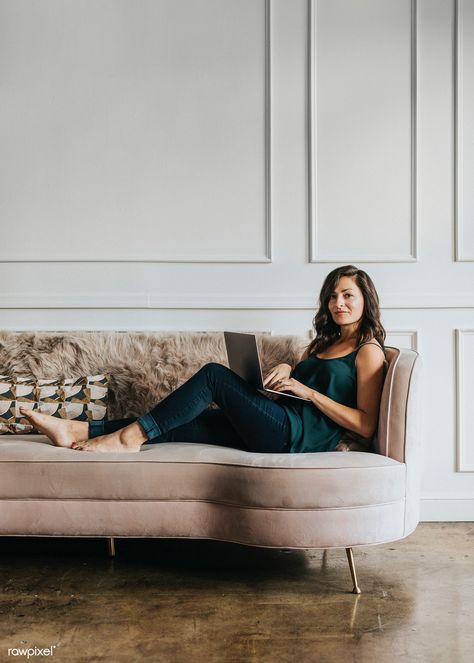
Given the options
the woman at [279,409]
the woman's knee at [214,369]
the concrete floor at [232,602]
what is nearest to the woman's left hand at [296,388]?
the woman at [279,409]

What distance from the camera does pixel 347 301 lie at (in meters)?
2.38

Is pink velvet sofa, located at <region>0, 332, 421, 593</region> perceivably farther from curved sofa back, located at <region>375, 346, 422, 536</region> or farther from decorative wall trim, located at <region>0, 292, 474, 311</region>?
decorative wall trim, located at <region>0, 292, 474, 311</region>

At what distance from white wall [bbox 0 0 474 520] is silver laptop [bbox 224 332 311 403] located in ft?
1.88

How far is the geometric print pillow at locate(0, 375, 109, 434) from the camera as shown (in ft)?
8.38

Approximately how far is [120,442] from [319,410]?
69 cm

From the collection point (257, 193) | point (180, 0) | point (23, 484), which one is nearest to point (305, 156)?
point (257, 193)

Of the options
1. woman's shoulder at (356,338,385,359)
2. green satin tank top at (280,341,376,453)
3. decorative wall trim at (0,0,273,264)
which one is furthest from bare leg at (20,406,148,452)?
decorative wall trim at (0,0,273,264)

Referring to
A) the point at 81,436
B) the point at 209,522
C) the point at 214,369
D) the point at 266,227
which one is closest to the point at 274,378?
the point at 214,369

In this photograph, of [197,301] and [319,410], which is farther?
[197,301]

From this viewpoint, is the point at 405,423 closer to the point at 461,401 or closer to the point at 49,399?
the point at 461,401

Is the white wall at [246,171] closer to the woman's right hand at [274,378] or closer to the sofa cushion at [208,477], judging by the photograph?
the woman's right hand at [274,378]

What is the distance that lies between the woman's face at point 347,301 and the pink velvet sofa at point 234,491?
0.25 m

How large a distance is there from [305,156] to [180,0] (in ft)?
2.98

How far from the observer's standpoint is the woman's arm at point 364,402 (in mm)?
2197
